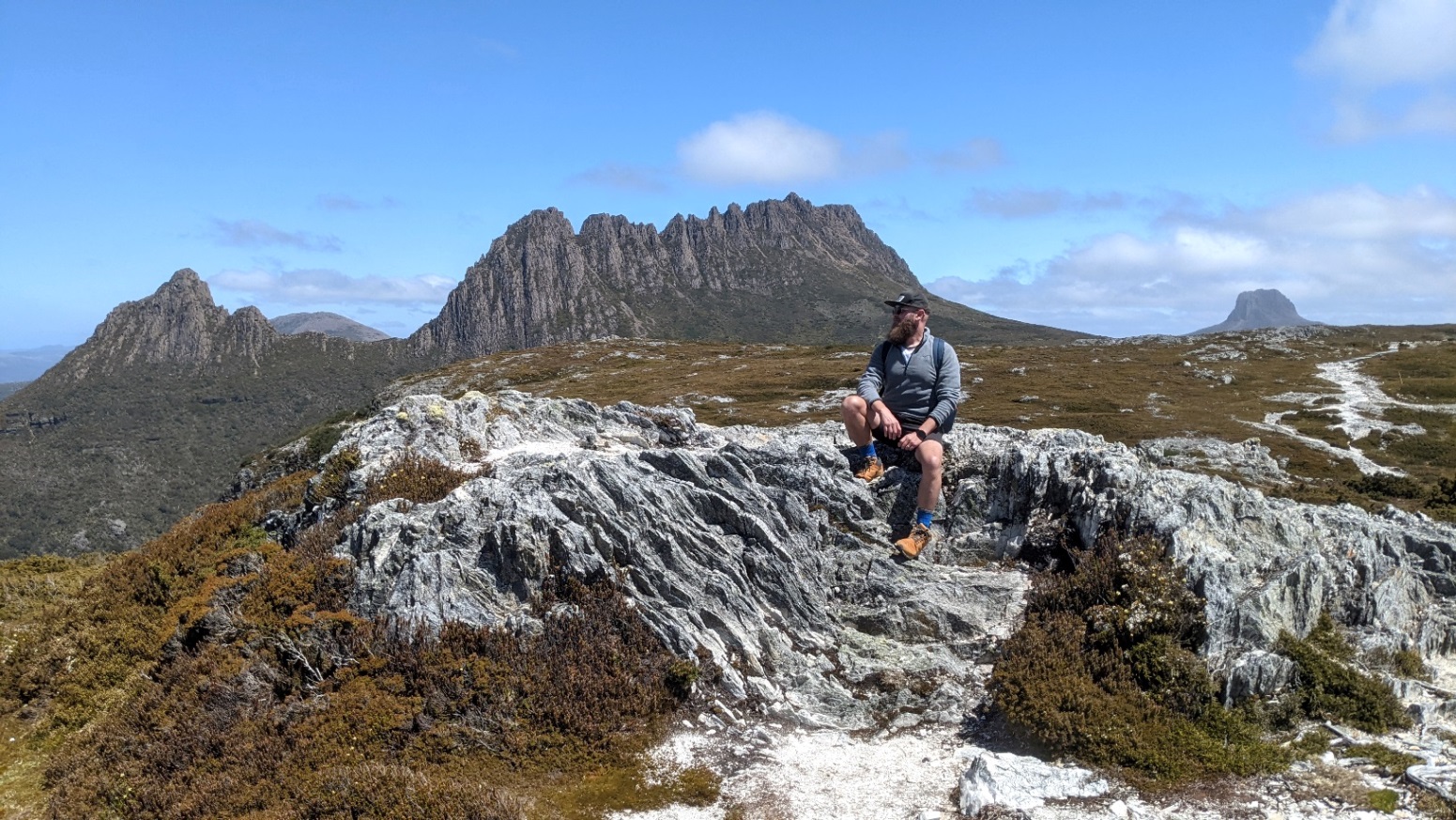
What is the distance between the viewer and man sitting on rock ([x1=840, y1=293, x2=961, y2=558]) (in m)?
15.1

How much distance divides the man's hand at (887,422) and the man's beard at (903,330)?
137 centimetres

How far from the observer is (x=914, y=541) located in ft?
51.3

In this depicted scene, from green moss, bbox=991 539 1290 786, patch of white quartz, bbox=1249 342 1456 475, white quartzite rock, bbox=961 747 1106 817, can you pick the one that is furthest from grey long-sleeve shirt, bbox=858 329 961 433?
patch of white quartz, bbox=1249 342 1456 475

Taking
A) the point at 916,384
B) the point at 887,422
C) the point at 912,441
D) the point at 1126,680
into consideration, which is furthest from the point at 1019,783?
the point at 916,384

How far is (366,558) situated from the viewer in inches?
569

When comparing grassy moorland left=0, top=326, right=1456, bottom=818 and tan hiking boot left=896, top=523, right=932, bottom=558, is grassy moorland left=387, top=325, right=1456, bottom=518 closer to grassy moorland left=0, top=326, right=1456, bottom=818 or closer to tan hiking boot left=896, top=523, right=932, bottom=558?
tan hiking boot left=896, top=523, right=932, bottom=558

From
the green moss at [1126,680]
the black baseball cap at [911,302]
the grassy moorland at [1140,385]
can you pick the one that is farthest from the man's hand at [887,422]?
the grassy moorland at [1140,385]

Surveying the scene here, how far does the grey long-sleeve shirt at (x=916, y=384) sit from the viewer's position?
15.2m

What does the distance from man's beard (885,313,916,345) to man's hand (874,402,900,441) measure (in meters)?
1.37

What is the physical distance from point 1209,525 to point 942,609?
562 centimetres

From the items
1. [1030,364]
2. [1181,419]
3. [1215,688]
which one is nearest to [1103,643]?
[1215,688]

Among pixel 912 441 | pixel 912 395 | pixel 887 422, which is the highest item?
pixel 912 395

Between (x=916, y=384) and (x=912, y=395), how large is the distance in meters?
0.24

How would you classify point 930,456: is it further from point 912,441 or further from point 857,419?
point 857,419
